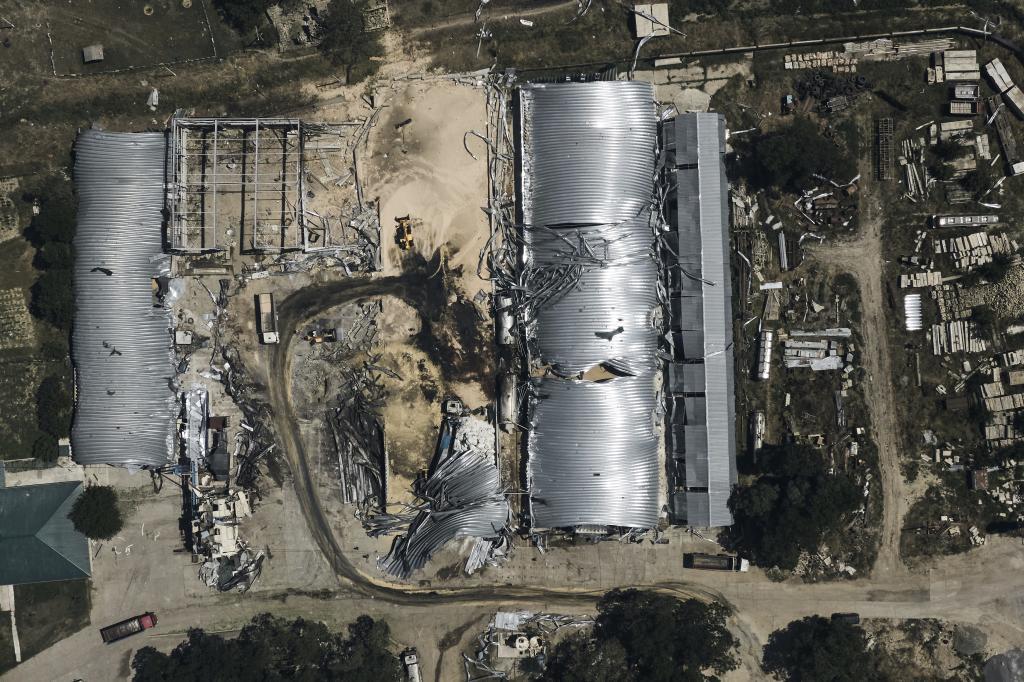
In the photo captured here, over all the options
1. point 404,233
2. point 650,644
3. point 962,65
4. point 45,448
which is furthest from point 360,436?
point 962,65

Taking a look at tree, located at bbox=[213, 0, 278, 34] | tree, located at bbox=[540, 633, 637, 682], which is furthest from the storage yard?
tree, located at bbox=[213, 0, 278, 34]

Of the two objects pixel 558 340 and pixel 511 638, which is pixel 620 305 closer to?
pixel 558 340

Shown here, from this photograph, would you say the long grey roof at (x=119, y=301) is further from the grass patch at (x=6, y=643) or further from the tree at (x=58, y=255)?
the grass patch at (x=6, y=643)

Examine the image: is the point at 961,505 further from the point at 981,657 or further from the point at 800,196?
the point at 800,196

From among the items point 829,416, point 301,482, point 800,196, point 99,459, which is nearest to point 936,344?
point 829,416

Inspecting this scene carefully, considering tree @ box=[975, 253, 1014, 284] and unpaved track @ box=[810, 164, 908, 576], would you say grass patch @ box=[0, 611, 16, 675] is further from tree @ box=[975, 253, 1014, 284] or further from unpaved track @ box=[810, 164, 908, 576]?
tree @ box=[975, 253, 1014, 284]
